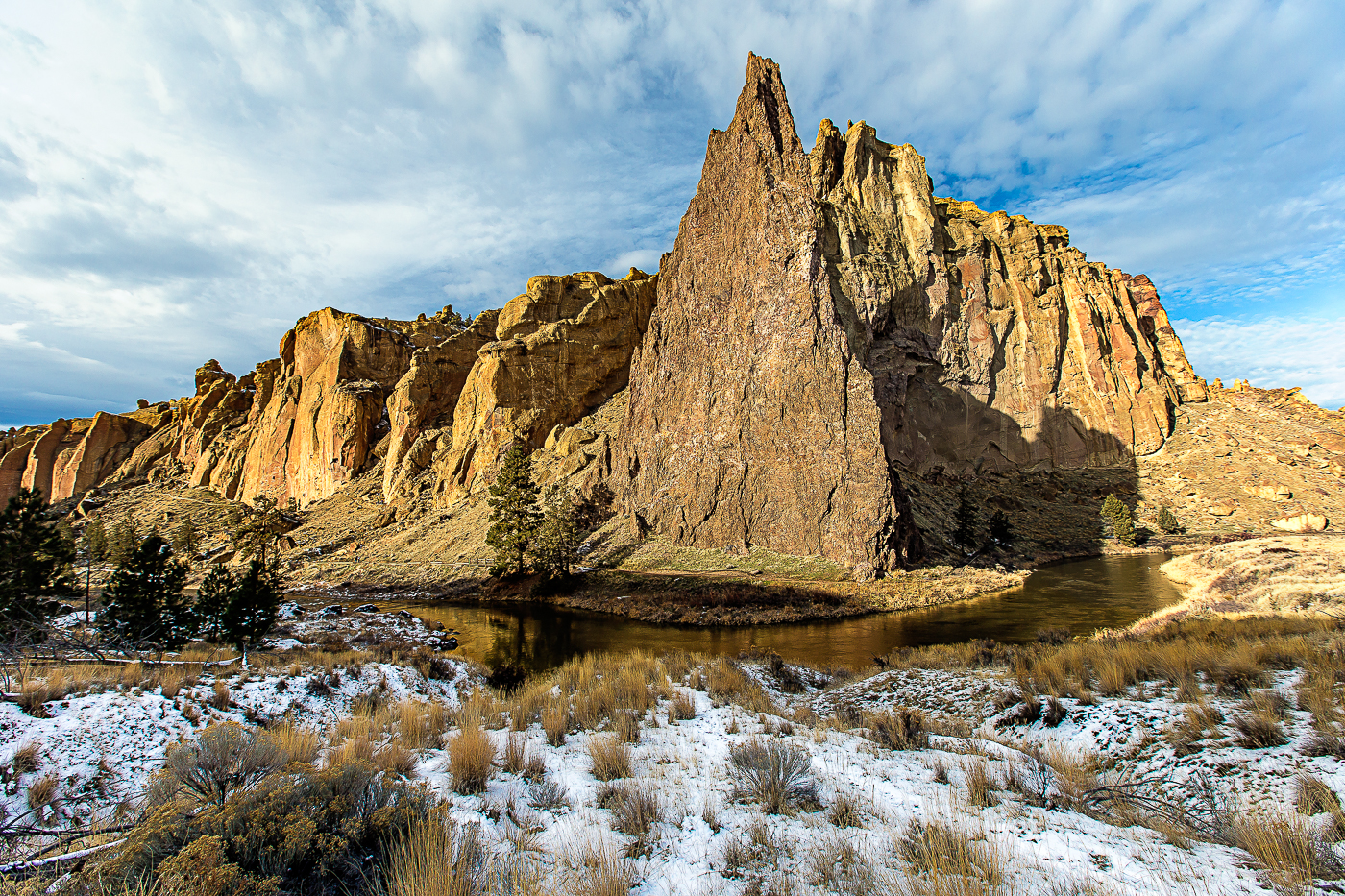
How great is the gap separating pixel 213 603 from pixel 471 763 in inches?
810

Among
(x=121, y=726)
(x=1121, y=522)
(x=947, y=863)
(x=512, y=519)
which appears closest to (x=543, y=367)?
(x=512, y=519)

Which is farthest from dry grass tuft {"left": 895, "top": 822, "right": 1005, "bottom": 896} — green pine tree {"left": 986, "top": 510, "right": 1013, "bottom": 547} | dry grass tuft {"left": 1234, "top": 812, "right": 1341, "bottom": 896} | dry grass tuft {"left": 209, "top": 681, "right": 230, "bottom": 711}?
green pine tree {"left": 986, "top": 510, "right": 1013, "bottom": 547}

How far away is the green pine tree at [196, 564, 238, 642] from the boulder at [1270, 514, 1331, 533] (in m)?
80.6

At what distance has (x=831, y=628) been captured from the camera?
83.1 feet

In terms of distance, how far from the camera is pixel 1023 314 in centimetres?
7544

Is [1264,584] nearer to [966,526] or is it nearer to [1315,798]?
[1315,798]

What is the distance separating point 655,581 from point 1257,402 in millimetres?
89077

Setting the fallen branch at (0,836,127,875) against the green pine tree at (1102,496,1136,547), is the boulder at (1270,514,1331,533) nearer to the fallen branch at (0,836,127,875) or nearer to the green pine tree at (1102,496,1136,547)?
the green pine tree at (1102,496,1136,547)

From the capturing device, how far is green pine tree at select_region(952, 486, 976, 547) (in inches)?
1817

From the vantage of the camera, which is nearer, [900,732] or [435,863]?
[435,863]

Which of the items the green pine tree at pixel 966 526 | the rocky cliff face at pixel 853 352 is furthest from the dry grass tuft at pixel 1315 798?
the green pine tree at pixel 966 526

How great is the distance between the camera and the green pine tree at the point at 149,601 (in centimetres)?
1731

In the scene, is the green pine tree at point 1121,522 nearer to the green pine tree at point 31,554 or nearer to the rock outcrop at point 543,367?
the rock outcrop at point 543,367

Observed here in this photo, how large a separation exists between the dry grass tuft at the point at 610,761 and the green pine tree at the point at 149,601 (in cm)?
1801
